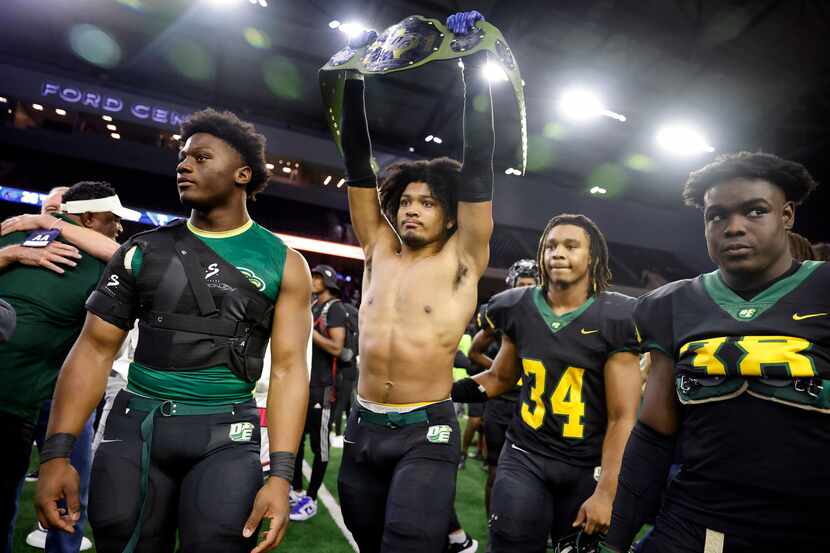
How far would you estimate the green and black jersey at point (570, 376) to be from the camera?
279 centimetres

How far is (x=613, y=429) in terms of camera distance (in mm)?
2734

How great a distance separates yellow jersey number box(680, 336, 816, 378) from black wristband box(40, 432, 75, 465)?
2297mm

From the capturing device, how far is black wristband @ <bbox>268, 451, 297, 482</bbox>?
6.46ft

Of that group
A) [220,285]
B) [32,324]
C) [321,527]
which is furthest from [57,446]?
[321,527]

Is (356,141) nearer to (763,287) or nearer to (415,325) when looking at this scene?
(415,325)

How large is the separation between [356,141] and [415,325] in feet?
3.34

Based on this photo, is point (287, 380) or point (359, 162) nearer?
point (287, 380)

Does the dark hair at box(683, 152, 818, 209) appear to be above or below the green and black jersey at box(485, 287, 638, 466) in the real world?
above

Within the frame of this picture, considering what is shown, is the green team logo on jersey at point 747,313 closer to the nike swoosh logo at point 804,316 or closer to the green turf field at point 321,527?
the nike swoosh logo at point 804,316

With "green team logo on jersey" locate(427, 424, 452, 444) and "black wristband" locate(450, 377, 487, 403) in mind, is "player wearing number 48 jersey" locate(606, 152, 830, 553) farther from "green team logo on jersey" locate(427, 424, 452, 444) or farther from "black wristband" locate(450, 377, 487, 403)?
"black wristband" locate(450, 377, 487, 403)

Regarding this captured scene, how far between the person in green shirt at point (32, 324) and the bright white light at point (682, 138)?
1374 cm

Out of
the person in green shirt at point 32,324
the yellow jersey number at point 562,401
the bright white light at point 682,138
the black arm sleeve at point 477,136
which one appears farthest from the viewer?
the bright white light at point 682,138

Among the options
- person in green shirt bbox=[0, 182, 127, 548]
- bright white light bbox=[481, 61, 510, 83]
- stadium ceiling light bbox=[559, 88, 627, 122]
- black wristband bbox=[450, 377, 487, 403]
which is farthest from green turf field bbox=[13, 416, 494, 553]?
stadium ceiling light bbox=[559, 88, 627, 122]

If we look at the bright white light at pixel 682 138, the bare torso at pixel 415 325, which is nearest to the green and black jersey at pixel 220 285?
the bare torso at pixel 415 325
